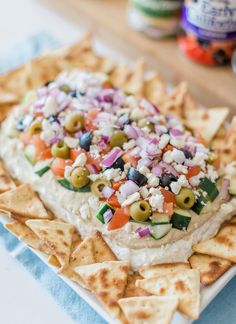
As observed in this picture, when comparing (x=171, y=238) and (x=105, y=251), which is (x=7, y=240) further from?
(x=171, y=238)

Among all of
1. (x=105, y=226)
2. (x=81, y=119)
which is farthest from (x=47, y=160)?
(x=105, y=226)

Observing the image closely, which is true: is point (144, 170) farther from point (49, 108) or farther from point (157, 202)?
point (49, 108)

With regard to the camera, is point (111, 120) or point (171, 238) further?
point (111, 120)

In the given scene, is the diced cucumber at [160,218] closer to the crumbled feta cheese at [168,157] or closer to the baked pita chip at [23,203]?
the crumbled feta cheese at [168,157]

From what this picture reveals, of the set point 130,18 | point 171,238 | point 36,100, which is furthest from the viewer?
point 130,18

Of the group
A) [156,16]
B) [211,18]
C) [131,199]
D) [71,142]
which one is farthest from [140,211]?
[156,16]

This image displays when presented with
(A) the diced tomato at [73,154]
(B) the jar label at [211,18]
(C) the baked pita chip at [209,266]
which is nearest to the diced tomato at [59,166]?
(A) the diced tomato at [73,154]

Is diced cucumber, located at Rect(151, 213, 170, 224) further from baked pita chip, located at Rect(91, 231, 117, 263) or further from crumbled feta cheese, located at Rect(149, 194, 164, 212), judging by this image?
baked pita chip, located at Rect(91, 231, 117, 263)
